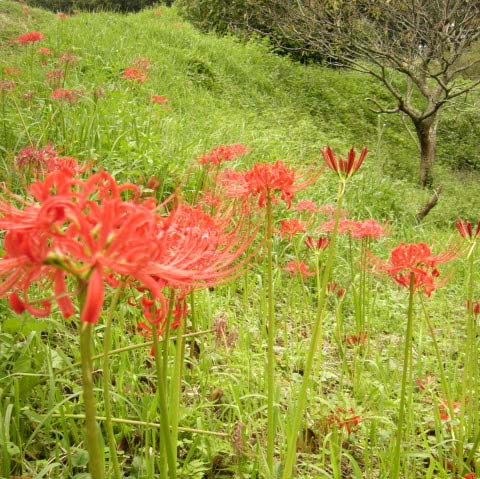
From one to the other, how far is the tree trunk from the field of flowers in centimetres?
349

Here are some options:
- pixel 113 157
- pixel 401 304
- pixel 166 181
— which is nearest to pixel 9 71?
pixel 113 157

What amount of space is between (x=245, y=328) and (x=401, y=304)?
1.23 metres

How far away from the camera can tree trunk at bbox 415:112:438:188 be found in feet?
28.9

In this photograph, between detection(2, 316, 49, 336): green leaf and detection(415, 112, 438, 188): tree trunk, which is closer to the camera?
detection(2, 316, 49, 336): green leaf

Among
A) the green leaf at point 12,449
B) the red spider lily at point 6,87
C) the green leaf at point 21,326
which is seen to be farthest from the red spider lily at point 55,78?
the green leaf at point 12,449

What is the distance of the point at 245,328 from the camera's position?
8.52ft

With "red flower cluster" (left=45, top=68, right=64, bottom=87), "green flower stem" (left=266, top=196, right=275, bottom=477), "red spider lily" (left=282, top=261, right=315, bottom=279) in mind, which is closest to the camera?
"green flower stem" (left=266, top=196, right=275, bottom=477)

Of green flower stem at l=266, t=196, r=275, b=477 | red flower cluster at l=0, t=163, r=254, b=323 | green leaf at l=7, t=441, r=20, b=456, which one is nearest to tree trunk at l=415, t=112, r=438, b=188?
green flower stem at l=266, t=196, r=275, b=477

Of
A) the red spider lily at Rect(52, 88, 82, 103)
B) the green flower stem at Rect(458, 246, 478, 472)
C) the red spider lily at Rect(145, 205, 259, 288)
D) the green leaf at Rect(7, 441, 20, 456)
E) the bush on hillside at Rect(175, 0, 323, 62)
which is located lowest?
the green leaf at Rect(7, 441, 20, 456)

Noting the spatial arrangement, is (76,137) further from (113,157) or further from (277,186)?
(277,186)

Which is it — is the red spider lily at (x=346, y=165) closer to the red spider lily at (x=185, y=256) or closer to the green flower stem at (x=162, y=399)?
the red spider lily at (x=185, y=256)

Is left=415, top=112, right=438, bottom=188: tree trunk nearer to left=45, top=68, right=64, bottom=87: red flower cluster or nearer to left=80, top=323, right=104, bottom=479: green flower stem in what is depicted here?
left=45, top=68, right=64, bottom=87: red flower cluster

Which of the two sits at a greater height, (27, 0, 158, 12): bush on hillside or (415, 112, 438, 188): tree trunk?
(27, 0, 158, 12): bush on hillside

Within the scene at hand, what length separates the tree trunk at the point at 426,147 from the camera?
8.81 metres
